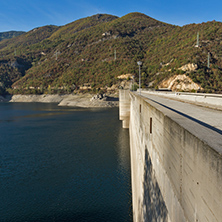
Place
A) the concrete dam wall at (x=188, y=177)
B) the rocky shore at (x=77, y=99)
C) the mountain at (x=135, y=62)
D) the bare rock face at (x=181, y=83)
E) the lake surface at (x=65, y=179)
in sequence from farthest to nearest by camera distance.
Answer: the rocky shore at (x=77, y=99)
the mountain at (x=135, y=62)
the bare rock face at (x=181, y=83)
the lake surface at (x=65, y=179)
the concrete dam wall at (x=188, y=177)

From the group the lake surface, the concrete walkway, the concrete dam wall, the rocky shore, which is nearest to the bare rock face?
the rocky shore

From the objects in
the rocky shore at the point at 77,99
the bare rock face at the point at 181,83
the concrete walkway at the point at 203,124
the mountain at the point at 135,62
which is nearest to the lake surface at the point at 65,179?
the concrete walkway at the point at 203,124

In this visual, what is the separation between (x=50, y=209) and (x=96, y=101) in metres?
81.6

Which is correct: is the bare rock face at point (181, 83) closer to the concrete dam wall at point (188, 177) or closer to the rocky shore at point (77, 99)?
the rocky shore at point (77, 99)

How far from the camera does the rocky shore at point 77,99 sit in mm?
94894

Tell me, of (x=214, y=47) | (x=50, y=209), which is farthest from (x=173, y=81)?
(x=50, y=209)

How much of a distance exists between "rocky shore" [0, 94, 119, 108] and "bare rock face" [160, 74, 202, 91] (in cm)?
2597

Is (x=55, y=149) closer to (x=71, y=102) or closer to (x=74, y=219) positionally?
(x=74, y=219)

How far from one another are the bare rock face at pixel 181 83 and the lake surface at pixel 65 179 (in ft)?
193

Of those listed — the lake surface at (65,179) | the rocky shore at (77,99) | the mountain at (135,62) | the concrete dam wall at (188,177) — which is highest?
the mountain at (135,62)

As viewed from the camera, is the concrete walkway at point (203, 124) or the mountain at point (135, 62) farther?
the mountain at point (135, 62)

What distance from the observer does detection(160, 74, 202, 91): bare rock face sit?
84062mm

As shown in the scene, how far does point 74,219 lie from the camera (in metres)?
14.5

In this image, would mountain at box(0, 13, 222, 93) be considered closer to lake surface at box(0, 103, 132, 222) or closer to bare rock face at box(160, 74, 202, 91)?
bare rock face at box(160, 74, 202, 91)
